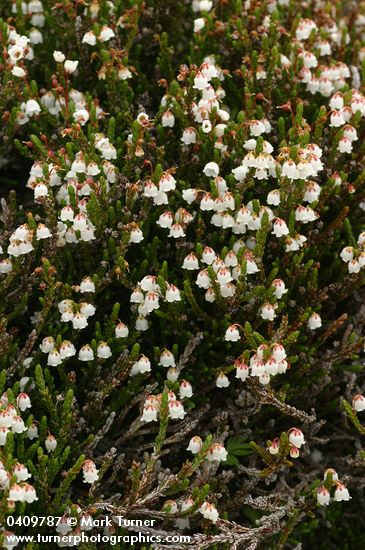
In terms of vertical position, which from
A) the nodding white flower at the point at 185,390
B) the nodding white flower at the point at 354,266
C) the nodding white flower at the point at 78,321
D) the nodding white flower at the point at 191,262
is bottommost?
the nodding white flower at the point at 185,390

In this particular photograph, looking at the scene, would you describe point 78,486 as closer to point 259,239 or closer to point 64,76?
point 259,239

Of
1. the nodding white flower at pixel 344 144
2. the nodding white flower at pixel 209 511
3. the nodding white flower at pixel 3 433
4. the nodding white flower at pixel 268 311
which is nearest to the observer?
the nodding white flower at pixel 3 433

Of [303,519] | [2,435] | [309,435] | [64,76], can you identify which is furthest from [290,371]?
[64,76]

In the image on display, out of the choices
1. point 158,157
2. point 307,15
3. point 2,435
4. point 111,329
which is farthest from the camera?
point 307,15

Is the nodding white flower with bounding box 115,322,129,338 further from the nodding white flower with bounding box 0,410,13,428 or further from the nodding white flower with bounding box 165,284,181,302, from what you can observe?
the nodding white flower with bounding box 0,410,13,428

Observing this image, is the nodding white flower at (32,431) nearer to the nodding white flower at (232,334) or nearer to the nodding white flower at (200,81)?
the nodding white flower at (232,334)

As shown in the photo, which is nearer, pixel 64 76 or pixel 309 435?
pixel 309 435

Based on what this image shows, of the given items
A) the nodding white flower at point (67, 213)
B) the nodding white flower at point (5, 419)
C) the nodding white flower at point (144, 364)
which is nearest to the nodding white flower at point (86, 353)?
the nodding white flower at point (144, 364)
